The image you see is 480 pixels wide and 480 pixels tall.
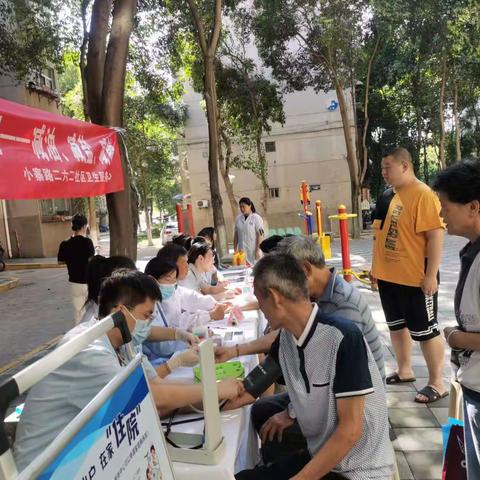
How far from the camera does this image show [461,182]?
5.74ft

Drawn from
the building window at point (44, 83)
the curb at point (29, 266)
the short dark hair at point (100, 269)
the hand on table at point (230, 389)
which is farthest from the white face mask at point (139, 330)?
the building window at point (44, 83)

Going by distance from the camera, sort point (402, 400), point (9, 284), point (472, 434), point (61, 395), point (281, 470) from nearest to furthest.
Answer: point (61, 395), point (472, 434), point (281, 470), point (402, 400), point (9, 284)

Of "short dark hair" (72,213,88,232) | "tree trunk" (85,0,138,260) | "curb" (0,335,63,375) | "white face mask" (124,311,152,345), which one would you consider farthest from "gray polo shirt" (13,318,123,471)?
"short dark hair" (72,213,88,232)

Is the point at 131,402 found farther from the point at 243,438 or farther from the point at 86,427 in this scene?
the point at 243,438

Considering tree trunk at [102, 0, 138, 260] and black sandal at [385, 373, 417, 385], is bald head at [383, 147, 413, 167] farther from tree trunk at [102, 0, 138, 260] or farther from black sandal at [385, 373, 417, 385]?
tree trunk at [102, 0, 138, 260]

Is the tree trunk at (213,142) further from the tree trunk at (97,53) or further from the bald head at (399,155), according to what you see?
the bald head at (399,155)

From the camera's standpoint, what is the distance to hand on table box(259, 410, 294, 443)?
6.64ft

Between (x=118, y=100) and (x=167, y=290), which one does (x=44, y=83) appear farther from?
(x=167, y=290)

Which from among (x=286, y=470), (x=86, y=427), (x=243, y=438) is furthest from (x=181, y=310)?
(x=86, y=427)

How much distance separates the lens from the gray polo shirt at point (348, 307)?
1.99 metres

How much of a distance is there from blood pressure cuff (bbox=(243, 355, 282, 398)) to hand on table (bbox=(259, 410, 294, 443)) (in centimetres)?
19

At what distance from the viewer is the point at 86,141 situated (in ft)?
10.4

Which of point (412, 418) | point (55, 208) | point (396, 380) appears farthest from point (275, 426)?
point (55, 208)

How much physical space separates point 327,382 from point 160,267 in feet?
6.45
